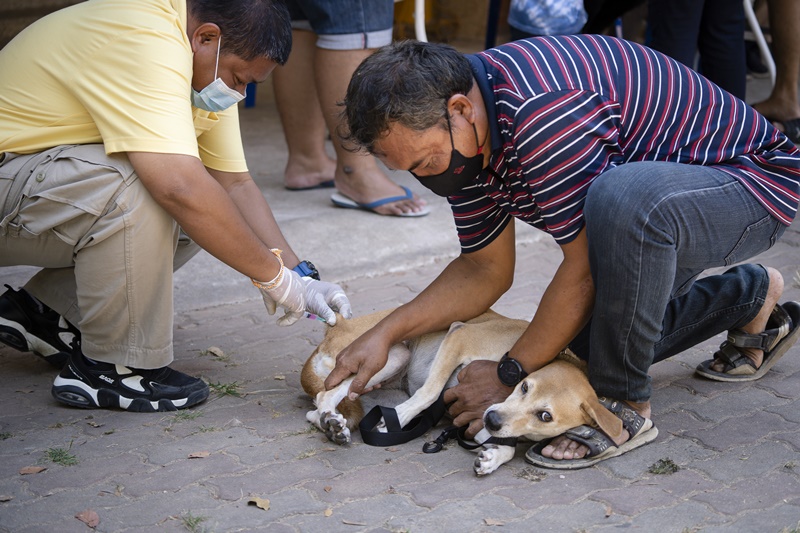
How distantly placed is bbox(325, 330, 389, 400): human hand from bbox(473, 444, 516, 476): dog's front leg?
49 centimetres

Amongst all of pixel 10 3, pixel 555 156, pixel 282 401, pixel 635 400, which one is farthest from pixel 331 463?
pixel 10 3

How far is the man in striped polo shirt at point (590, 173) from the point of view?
2.63m

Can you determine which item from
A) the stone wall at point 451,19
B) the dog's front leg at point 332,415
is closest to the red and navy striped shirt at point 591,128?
the dog's front leg at point 332,415

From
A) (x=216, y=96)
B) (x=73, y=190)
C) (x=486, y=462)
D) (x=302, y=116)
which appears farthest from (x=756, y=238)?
(x=302, y=116)

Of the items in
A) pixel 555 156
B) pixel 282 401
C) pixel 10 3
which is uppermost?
pixel 555 156

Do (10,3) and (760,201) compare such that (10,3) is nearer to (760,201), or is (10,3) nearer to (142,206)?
(142,206)

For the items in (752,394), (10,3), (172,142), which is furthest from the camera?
(10,3)

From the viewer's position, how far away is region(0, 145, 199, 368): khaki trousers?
305 centimetres

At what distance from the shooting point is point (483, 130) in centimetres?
272

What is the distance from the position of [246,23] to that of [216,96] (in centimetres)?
31

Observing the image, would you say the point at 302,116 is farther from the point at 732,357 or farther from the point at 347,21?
the point at 732,357

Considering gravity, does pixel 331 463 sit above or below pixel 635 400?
below

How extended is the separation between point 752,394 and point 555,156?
146cm

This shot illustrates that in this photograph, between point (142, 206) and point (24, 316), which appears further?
point (24, 316)
